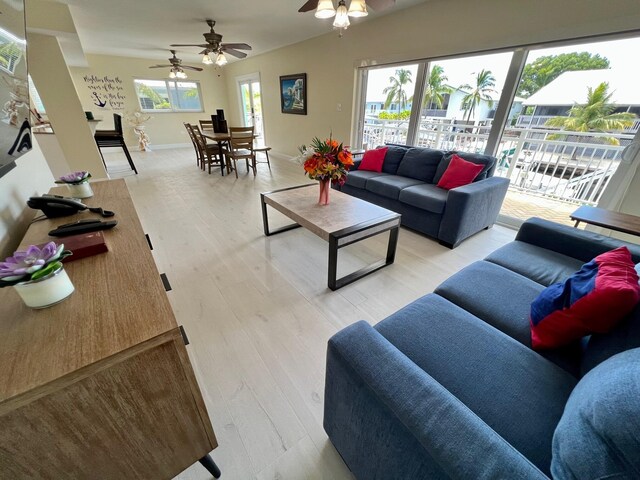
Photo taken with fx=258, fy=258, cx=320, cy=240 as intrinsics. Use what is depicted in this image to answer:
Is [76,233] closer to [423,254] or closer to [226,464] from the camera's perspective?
[226,464]

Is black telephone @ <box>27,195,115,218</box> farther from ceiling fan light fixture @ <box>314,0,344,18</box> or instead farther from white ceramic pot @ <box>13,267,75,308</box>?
ceiling fan light fixture @ <box>314,0,344,18</box>

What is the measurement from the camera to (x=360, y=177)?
3.25m

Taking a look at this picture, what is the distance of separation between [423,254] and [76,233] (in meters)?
2.44

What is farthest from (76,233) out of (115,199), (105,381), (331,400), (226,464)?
(331,400)

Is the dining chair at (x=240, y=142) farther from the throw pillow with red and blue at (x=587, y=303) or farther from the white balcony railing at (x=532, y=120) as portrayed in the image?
the throw pillow with red and blue at (x=587, y=303)

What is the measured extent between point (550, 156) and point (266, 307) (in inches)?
163

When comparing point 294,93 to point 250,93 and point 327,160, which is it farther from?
point 327,160

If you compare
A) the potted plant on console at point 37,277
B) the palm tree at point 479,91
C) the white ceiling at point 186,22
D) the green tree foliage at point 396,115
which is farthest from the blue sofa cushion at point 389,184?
the potted plant on console at point 37,277

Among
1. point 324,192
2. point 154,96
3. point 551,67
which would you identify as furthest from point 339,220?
point 154,96

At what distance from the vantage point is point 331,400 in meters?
0.92

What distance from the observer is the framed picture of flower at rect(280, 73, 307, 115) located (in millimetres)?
5264

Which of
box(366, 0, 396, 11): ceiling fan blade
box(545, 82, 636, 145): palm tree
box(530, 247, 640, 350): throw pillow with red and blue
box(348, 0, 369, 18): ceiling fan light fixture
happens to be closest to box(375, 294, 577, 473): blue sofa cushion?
box(530, 247, 640, 350): throw pillow with red and blue

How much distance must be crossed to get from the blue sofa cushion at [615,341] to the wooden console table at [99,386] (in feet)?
4.03

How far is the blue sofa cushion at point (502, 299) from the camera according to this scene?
3.26 ft
